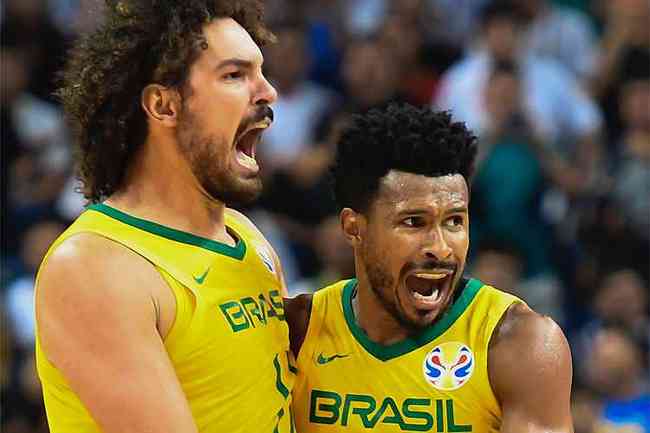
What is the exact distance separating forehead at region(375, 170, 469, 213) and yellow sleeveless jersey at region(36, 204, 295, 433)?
513mm

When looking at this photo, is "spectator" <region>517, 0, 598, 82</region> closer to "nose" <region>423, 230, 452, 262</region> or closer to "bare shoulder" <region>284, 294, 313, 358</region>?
"bare shoulder" <region>284, 294, 313, 358</region>

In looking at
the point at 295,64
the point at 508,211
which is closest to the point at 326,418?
the point at 508,211

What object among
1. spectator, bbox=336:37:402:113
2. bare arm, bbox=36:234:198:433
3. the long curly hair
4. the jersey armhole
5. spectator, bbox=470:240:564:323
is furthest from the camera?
spectator, bbox=336:37:402:113

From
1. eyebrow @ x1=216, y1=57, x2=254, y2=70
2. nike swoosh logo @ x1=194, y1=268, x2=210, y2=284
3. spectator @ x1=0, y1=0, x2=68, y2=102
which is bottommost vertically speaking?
nike swoosh logo @ x1=194, y1=268, x2=210, y2=284

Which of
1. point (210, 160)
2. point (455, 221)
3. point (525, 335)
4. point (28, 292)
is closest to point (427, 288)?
point (455, 221)

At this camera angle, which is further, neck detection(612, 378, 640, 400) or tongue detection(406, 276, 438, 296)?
neck detection(612, 378, 640, 400)

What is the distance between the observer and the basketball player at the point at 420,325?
13.1ft

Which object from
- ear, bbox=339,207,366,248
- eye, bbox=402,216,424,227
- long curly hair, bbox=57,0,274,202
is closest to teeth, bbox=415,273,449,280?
eye, bbox=402,216,424,227

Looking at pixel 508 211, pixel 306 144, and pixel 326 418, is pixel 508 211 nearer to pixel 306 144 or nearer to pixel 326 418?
pixel 306 144

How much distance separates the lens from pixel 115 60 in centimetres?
405

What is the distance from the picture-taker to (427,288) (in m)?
4.13

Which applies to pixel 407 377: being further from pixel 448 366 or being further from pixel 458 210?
pixel 458 210

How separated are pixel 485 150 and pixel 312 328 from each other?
387cm

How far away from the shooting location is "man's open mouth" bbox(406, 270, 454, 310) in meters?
4.08
